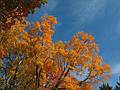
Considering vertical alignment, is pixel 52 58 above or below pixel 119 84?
below

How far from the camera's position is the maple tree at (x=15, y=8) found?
13555 mm

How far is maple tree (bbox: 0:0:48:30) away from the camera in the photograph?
13555 millimetres

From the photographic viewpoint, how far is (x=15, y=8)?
13.9m

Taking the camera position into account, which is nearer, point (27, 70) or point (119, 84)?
point (27, 70)

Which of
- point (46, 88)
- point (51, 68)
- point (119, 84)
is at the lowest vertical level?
point (46, 88)

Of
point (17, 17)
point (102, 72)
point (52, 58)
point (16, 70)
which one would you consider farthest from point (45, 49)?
point (17, 17)

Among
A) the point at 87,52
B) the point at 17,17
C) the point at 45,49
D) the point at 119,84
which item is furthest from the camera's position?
the point at 119,84

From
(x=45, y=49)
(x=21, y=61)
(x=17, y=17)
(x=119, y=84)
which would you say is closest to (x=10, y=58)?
(x=21, y=61)

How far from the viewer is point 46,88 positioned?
26.4 m

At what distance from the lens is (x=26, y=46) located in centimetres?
2627

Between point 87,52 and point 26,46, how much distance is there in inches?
224

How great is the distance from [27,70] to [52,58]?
2427 mm

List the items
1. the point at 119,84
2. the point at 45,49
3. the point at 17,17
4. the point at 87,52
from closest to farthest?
the point at 17,17
the point at 45,49
the point at 87,52
the point at 119,84

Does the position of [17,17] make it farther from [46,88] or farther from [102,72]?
[102,72]
